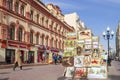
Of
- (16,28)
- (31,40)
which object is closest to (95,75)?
(16,28)

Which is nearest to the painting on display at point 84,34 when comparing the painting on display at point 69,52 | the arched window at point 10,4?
the painting on display at point 69,52

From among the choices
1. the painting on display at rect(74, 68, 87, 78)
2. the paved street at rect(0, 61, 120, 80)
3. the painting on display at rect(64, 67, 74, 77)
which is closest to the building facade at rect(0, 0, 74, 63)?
the paved street at rect(0, 61, 120, 80)

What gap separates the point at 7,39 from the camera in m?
33.6

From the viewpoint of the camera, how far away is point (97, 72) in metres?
16.2

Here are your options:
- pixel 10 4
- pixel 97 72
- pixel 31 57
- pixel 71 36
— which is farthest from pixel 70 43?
pixel 31 57

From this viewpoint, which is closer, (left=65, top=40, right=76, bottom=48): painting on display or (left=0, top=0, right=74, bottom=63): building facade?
(left=65, top=40, right=76, bottom=48): painting on display

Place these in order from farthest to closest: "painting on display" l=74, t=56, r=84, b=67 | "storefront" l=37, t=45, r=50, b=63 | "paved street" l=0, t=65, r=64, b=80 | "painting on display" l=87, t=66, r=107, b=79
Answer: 1. "storefront" l=37, t=45, r=50, b=63
2. "painting on display" l=87, t=66, r=107, b=79
3. "paved street" l=0, t=65, r=64, b=80
4. "painting on display" l=74, t=56, r=84, b=67

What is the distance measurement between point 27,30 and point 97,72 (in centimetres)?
2543

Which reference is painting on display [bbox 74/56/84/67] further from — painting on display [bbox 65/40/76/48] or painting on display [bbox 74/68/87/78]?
painting on display [bbox 65/40/76/48]

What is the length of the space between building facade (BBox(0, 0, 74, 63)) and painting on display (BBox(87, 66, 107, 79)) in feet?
59.3

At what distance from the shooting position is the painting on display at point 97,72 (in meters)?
16.2

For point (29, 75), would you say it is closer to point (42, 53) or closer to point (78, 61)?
point (78, 61)

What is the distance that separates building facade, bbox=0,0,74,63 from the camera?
3322 cm

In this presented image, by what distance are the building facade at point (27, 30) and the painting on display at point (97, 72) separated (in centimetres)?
1806
